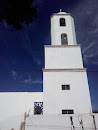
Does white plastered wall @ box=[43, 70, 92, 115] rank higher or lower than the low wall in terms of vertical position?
higher

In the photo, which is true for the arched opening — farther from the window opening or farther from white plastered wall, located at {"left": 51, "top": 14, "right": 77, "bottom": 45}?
the window opening

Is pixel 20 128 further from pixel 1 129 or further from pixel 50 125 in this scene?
pixel 50 125

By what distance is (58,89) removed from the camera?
11.6 meters

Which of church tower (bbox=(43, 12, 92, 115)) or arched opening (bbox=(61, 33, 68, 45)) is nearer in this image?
church tower (bbox=(43, 12, 92, 115))

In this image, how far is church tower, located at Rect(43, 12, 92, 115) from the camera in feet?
35.7

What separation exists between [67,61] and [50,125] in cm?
695

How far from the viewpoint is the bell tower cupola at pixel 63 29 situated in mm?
14361

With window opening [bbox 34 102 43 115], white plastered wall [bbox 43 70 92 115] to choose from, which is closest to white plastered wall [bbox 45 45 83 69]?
white plastered wall [bbox 43 70 92 115]

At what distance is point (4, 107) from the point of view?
51.1 ft

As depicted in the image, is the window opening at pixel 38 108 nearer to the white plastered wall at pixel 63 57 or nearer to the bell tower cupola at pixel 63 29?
the white plastered wall at pixel 63 57

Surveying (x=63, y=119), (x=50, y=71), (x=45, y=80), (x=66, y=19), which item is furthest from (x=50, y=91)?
(x=66, y=19)

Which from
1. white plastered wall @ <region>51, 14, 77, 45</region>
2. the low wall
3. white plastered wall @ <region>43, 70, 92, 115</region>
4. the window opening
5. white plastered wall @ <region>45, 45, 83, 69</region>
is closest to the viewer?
the low wall

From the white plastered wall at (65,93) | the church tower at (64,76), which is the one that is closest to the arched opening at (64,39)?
the church tower at (64,76)

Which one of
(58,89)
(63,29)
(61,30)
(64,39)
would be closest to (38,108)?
(58,89)
